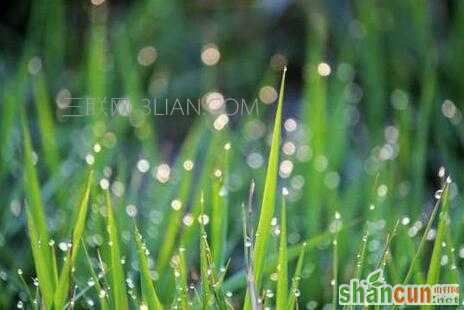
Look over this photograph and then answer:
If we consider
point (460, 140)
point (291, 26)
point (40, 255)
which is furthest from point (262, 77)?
point (40, 255)

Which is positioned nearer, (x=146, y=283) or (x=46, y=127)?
(x=146, y=283)

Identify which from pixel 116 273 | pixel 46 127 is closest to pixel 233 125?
pixel 46 127

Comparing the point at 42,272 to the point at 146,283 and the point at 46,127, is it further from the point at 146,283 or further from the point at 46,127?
the point at 46,127

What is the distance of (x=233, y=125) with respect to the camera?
3.11 feet

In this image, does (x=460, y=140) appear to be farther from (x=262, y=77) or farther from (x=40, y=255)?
(x=40, y=255)

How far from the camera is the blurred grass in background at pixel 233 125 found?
821 millimetres

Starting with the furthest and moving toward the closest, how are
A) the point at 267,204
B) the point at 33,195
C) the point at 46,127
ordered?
the point at 46,127 → the point at 33,195 → the point at 267,204

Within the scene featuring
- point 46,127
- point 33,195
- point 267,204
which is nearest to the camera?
point 267,204

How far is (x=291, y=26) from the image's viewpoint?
3.41 ft

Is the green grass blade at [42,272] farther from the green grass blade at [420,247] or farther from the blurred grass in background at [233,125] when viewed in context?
the green grass blade at [420,247]

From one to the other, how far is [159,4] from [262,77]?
15cm

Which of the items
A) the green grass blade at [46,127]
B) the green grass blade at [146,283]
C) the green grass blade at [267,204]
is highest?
the green grass blade at [46,127]

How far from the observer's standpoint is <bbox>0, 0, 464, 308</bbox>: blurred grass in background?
0.82 metres

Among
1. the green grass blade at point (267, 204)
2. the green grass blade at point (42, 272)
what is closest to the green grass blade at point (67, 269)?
the green grass blade at point (42, 272)
